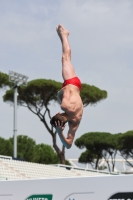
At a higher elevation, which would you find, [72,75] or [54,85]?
[54,85]

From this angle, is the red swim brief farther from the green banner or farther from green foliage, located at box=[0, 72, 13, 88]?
green foliage, located at box=[0, 72, 13, 88]

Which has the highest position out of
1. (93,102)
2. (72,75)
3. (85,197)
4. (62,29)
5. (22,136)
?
(93,102)

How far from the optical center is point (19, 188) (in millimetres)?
5109

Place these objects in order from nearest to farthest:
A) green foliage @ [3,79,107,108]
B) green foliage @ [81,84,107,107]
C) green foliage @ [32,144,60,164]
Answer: green foliage @ [3,79,107,108] < green foliage @ [81,84,107,107] < green foliage @ [32,144,60,164]

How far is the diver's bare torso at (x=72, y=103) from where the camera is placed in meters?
6.11

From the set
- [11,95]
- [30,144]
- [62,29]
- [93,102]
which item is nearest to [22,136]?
[30,144]

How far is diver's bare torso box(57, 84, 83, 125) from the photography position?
6.11 m

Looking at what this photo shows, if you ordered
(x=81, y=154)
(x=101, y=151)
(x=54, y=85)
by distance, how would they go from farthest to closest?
(x=81, y=154) < (x=101, y=151) < (x=54, y=85)

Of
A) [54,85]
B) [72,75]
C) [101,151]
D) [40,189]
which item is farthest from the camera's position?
[101,151]

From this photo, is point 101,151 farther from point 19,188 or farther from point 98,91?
point 19,188

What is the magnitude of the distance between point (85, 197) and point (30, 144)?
45.4 meters

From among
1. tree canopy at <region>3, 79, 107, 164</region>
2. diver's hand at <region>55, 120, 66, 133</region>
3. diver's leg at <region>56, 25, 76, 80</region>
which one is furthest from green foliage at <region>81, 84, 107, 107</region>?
diver's hand at <region>55, 120, 66, 133</region>

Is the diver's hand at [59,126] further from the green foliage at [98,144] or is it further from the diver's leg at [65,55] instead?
the green foliage at [98,144]

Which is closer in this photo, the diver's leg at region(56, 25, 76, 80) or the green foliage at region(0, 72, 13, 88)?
the diver's leg at region(56, 25, 76, 80)
